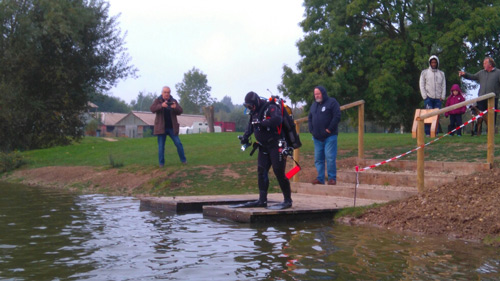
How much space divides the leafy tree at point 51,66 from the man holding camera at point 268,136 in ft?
74.8

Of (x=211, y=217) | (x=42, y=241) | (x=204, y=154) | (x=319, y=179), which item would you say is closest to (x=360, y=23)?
(x=204, y=154)

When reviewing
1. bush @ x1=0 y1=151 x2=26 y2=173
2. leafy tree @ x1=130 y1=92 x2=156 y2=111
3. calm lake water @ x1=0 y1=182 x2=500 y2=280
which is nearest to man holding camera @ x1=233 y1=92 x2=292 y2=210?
calm lake water @ x1=0 y1=182 x2=500 y2=280

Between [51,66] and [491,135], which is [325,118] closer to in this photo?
[491,135]

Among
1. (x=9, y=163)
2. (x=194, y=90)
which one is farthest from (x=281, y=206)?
(x=194, y=90)

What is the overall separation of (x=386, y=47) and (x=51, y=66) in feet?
63.3

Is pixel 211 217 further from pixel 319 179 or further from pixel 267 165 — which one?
pixel 319 179

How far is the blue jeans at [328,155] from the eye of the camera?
39.2 ft

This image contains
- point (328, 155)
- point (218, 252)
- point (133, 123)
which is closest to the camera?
point (218, 252)

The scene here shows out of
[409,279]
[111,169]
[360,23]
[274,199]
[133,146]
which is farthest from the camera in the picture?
[360,23]

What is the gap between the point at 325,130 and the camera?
471 inches

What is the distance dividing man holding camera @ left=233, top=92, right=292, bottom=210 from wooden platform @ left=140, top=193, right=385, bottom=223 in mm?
271

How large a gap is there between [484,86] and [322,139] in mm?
4645

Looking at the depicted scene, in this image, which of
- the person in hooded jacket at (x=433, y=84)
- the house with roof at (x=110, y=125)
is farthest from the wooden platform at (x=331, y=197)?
the house with roof at (x=110, y=125)

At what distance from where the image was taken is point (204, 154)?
771 inches
